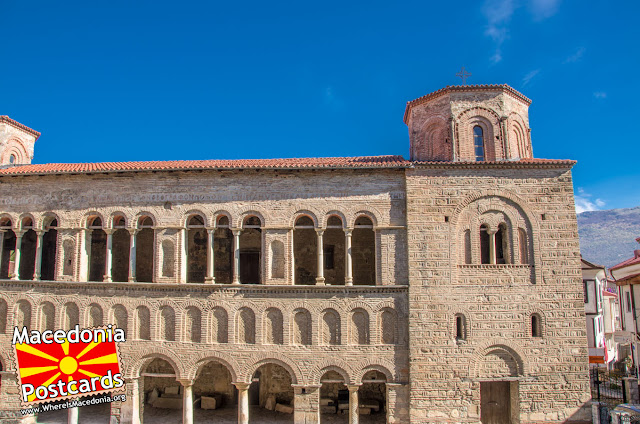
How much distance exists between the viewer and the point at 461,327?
14914 millimetres

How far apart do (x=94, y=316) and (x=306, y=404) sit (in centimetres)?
795

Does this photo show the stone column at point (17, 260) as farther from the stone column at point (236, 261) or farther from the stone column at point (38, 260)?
the stone column at point (236, 261)

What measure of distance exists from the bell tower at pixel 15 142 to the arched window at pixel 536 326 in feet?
72.4

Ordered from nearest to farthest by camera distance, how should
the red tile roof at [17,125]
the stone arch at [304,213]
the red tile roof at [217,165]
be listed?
the red tile roof at [217,165] → the stone arch at [304,213] → the red tile roof at [17,125]

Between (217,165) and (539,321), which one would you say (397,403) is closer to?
(539,321)

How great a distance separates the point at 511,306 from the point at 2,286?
58.3 ft

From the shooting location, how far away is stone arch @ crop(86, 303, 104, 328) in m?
16.1

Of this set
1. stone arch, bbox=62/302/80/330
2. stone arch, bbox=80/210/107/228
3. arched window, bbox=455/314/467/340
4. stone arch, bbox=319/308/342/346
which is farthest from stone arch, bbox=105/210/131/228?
arched window, bbox=455/314/467/340

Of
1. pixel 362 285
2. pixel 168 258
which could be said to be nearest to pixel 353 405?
pixel 362 285

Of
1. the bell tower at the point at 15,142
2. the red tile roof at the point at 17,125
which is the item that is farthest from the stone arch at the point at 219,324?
the red tile roof at the point at 17,125

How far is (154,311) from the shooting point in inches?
619

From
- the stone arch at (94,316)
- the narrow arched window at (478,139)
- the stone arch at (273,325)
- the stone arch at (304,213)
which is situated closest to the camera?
the stone arch at (273,325)

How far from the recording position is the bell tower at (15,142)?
69.7ft

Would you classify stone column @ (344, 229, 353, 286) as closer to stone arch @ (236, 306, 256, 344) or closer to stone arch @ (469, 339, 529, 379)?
stone arch @ (236, 306, 256, 344)
